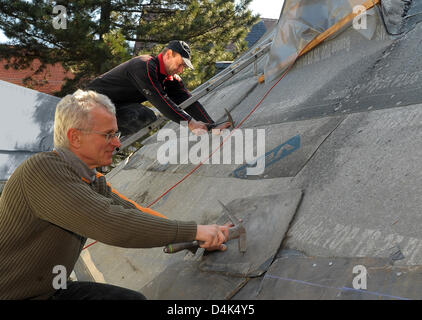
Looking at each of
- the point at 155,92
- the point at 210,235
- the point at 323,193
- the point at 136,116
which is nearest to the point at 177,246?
the point at 210,235

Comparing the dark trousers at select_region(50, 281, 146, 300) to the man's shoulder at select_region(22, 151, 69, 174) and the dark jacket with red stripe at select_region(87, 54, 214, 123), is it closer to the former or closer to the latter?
the man's shoulder at select_region(22, 151, 69, 174)

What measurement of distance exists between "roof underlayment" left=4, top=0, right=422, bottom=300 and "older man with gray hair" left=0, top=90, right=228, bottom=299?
1.77 feet

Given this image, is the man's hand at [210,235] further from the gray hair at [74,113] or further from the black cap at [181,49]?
the black cap at [181,49]

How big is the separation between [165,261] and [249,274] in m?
0.87

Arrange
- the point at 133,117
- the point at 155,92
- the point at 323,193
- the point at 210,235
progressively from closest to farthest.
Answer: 1. the point at 210,235
2. the point at 323,193
3. the point at 155,92
4. the point at 133,117

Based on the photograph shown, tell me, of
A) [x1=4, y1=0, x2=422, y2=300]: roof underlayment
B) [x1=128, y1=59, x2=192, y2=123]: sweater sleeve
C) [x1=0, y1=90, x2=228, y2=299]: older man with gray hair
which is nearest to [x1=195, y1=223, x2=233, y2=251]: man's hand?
[x1=0, y1=90, x2=228, y2=299]: older man with gray hair

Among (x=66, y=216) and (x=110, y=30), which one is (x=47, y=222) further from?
(x=110, y=30)

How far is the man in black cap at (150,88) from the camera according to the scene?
4.41m

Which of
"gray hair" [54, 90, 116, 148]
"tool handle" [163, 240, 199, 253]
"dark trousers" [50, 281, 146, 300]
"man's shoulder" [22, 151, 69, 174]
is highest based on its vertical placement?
"gray hair" [54, 90, 116, 148]

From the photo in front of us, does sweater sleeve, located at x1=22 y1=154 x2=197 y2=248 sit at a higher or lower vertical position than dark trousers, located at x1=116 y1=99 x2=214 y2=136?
lower

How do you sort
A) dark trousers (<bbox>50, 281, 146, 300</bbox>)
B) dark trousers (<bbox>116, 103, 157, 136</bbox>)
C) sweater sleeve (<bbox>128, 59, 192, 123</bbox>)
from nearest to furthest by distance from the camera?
dark trousers (<bbox>50, 281, 146, 300</bbox>)
sweater sleeve (<bbox>128, 59, 192, 123</bbox>)
dark trousers (<bbox>116, 103, 157, 136</bbox>)

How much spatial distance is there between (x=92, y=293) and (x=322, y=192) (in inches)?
57.8

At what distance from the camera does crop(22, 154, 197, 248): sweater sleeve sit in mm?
1770

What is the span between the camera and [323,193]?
2512 mm
